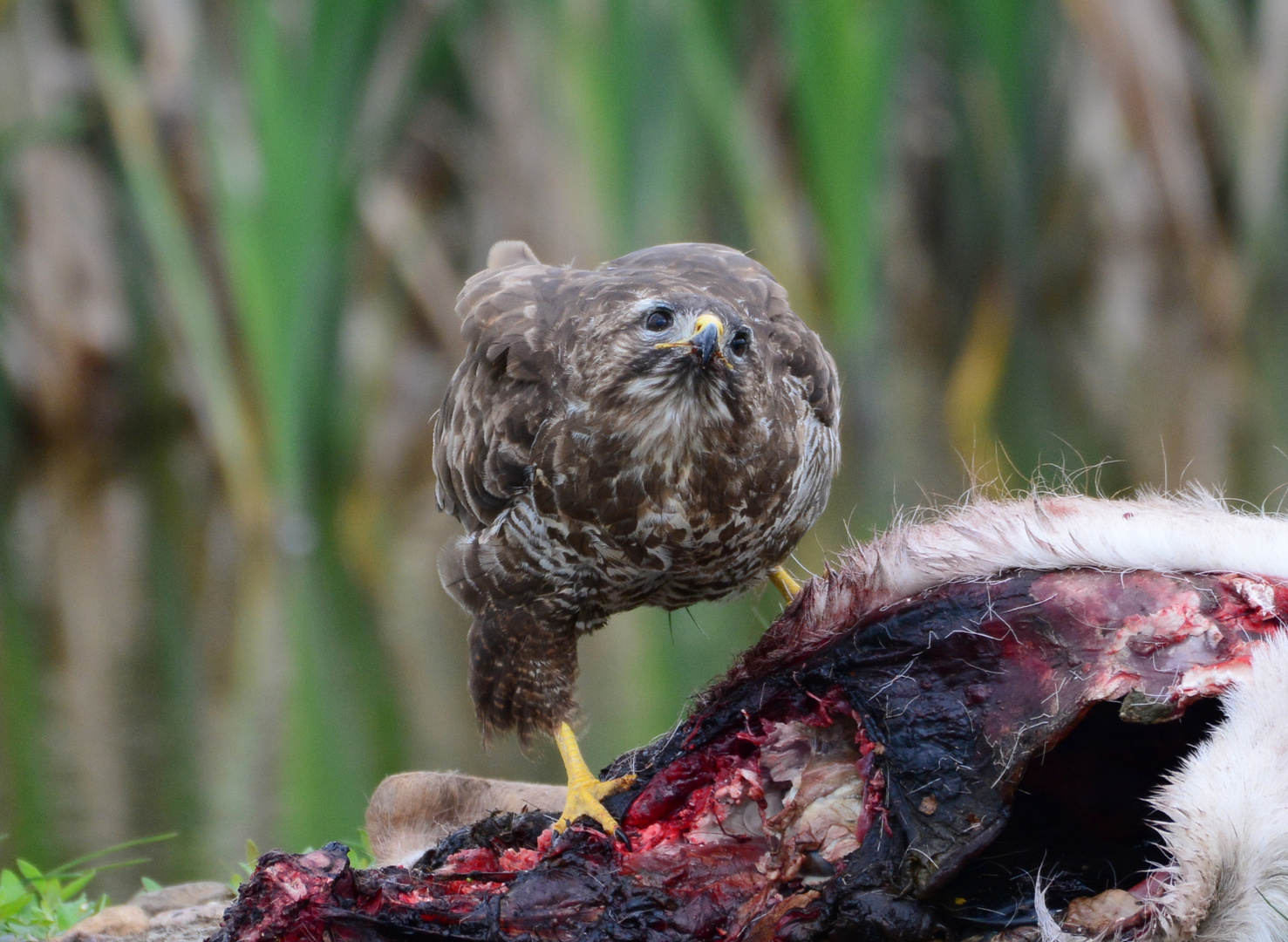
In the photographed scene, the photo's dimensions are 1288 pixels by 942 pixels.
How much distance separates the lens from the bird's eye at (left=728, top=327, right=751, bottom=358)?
3.33m

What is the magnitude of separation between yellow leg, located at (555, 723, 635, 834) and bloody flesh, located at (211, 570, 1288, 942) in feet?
0.51

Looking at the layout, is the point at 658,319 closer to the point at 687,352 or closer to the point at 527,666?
the point at 687,352

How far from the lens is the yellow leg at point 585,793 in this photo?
107 inches

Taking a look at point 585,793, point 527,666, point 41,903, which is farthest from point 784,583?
point 41,903

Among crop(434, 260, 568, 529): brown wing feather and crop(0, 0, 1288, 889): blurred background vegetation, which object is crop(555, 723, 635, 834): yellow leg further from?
crop(0, 0, 1288, 889): blurred background vegetation

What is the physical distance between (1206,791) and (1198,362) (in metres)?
13.1

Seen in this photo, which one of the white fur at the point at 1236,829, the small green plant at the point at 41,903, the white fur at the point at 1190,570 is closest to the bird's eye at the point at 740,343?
the white fur at the point at 1190,570

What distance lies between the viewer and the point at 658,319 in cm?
333

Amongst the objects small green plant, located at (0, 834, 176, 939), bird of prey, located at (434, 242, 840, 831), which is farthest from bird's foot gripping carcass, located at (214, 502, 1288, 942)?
small green plant, located at (0, 834, 176, 939)

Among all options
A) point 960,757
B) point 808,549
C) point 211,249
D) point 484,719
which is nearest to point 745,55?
point 211,249

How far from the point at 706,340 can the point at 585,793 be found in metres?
0.95

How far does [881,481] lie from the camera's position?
9.62 metres

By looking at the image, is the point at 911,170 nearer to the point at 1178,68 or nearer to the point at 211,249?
the point at 1178,68

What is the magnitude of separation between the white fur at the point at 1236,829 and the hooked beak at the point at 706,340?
1370mm
